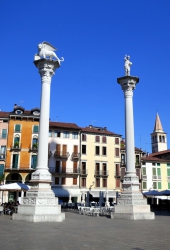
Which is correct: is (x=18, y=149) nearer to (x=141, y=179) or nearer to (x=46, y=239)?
(x=141, y=179)

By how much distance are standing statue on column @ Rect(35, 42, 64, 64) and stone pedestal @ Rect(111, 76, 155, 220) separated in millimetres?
6623

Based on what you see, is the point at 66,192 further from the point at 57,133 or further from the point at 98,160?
the point at 57,133

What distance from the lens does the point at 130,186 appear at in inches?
859

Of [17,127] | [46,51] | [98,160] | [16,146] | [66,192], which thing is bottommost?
[66,192]

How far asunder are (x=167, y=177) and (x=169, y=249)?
57.7 meters

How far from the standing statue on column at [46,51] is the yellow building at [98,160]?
35.8 meters

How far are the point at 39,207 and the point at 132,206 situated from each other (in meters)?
7.19

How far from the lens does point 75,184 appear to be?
53.3 meters

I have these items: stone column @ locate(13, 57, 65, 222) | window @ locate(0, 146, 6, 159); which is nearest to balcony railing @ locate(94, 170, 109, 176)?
window @ locate(0, 146, 6, 159)

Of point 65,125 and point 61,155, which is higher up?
point 65,125

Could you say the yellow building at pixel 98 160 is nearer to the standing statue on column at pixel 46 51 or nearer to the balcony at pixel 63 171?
the balcony at pixel 63 171

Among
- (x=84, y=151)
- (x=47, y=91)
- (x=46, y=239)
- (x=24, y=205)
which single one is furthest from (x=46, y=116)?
(x=84, y=151)

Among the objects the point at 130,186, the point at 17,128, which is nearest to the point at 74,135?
the point at 17,128

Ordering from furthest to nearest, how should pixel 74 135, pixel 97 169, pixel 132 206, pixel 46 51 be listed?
pixel 97 169, pixel 74 135, pixel 46 51, pixel 132 206
